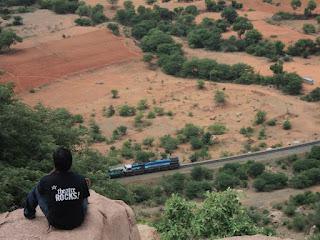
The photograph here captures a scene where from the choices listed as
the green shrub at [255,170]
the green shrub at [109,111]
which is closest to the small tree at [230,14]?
the green shrub at [109,111]

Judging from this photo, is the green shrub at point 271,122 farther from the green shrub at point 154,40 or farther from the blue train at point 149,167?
the green shrub at point 154,40

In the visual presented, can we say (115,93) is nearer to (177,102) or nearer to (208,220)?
(177,102)

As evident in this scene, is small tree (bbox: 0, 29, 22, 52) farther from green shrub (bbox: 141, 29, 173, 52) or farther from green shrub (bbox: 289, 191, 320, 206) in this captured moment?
green shrub (bbox: 289, 191, 320, 206)

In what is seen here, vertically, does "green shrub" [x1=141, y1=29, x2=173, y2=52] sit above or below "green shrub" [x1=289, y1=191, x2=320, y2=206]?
below

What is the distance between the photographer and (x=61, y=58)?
6238 centimetres

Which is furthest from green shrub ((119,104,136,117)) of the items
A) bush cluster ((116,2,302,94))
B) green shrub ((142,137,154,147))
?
bush cluster ((116,2,302,94))

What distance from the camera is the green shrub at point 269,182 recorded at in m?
34.3

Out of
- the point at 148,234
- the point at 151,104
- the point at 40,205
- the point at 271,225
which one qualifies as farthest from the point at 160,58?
the point at 40,205

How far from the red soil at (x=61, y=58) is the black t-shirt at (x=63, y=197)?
47435 millimetres

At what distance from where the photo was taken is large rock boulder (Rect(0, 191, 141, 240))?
27.2 feet

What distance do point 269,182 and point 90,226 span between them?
27013 mm

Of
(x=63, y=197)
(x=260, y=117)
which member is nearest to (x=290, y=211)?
(x=260, y=117)

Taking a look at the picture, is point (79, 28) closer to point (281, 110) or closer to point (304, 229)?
point (281, 110)

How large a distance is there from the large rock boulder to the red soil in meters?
46.5
